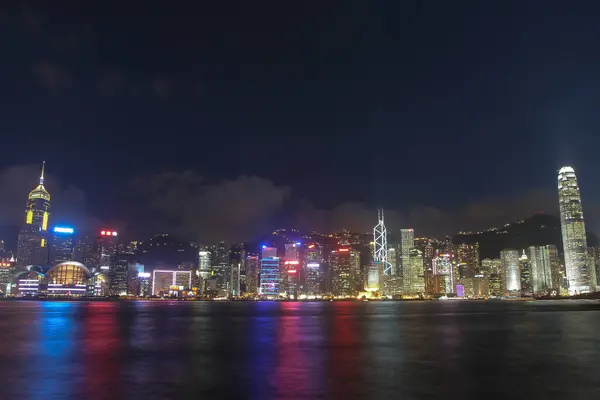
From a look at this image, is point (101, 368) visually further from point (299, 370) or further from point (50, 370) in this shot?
point (299, 370)

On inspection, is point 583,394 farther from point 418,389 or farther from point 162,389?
point 162,389

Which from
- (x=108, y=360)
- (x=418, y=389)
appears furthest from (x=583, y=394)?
(x=108, y=360)

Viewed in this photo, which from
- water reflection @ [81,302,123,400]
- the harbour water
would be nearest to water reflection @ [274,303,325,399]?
the harbour water

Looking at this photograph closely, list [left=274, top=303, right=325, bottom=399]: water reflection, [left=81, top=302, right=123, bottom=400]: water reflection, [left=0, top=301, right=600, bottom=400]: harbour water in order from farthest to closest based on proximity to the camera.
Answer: [left=81, top=302, right=123, bottom=400]: water reflection → [left=0, top=301, right=600, bottom=400]: harbour water → [left=274, top=303, right=325, bottom=399]: water reflection

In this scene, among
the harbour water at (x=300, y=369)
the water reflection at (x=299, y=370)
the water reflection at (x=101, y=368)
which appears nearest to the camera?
the water reflection at (x=299, y=370)

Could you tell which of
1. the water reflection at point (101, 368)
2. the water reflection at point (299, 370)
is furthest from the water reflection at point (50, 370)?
the water reflection at point (299, 370)

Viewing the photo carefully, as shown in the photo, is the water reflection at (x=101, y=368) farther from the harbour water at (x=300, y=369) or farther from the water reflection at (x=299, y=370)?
the water reflection at (x=299, y=370)

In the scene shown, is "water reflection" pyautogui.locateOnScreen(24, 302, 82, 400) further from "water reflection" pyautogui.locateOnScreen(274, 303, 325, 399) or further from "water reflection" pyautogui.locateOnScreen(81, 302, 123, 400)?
"water reflection" pyautogui.locateOnScreen(274, 303, 325, 399)

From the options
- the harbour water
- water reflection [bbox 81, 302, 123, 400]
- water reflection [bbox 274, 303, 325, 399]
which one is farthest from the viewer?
water reflection [bbox 81, 302, 123, 400]

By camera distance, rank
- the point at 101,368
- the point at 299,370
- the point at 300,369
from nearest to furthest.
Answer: the point at 299,370
the point at 300,369
the point at 101,368

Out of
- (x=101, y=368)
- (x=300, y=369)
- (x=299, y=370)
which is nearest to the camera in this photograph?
(x=299, y=370)

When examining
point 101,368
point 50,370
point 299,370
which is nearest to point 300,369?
point 299,370
